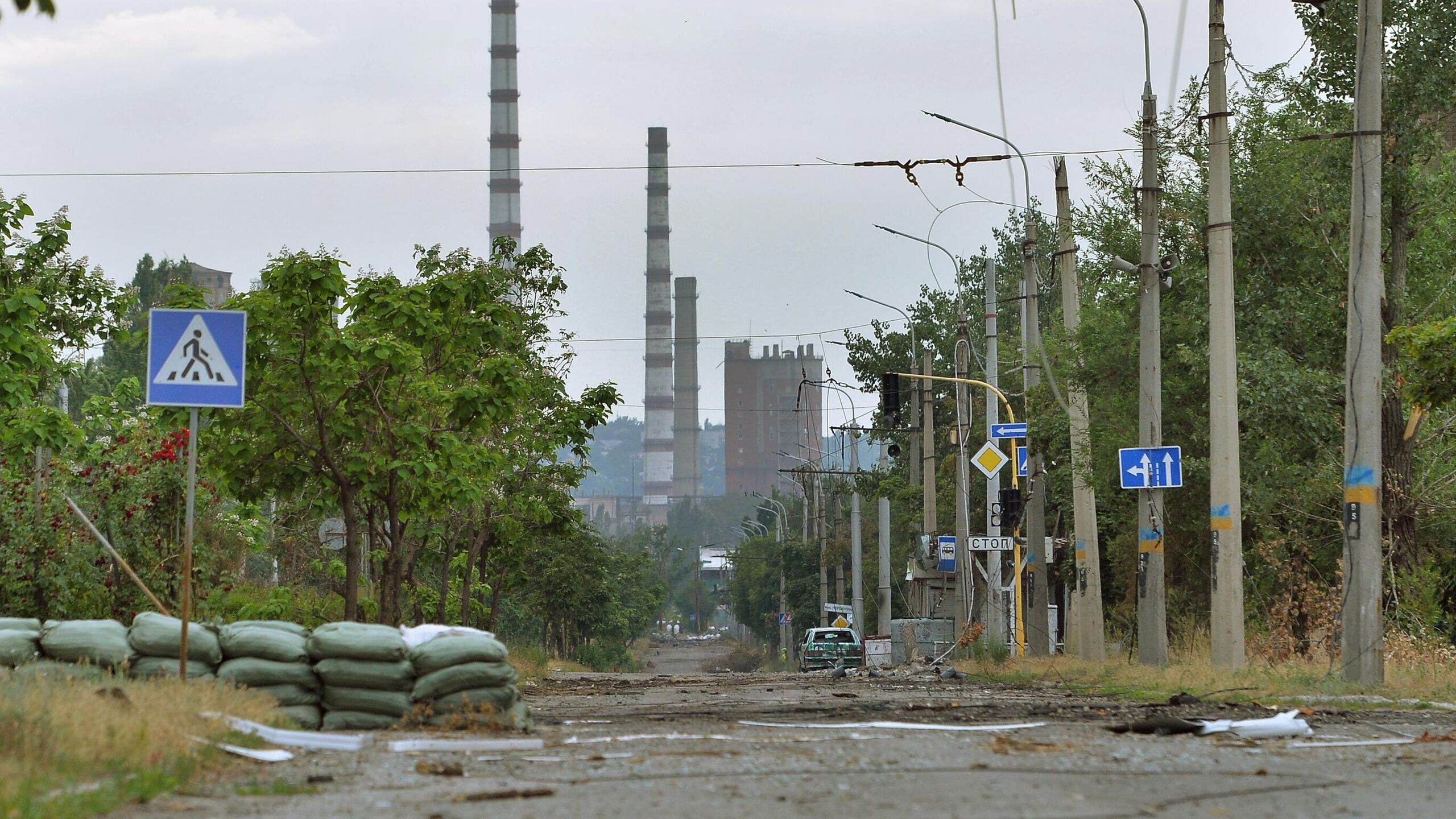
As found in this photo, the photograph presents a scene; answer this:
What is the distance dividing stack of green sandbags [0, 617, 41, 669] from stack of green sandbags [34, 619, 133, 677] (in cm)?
6

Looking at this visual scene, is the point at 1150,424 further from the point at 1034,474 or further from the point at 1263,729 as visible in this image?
the point at 1263,729

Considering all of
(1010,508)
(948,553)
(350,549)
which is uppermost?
(1010,508)

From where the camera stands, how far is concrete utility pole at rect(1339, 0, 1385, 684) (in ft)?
63.1

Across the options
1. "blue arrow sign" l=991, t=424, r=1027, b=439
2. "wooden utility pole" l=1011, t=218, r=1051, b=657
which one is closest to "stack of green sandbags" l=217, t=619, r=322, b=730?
"blue arrow sign" l=991, t=424, r=1027, b=439

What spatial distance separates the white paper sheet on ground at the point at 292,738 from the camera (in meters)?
10.9

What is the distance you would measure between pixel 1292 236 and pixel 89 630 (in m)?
22.2

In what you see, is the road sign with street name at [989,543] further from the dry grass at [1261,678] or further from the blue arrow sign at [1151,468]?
the blue arrow sign at [1151,468]

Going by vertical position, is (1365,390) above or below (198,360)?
above

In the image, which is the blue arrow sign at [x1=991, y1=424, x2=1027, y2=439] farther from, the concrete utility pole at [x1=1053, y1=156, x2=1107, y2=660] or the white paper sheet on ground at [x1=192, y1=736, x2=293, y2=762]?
the white paper sheet on ground at [x1=192, y1=736, x2=293, y2=762]

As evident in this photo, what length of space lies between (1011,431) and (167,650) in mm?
23192

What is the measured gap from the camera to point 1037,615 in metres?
36.7

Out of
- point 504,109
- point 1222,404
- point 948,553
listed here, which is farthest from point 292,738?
point 504,109

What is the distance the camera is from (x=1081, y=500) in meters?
30.8

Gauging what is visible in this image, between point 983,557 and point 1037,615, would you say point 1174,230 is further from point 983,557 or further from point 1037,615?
point 983,557
